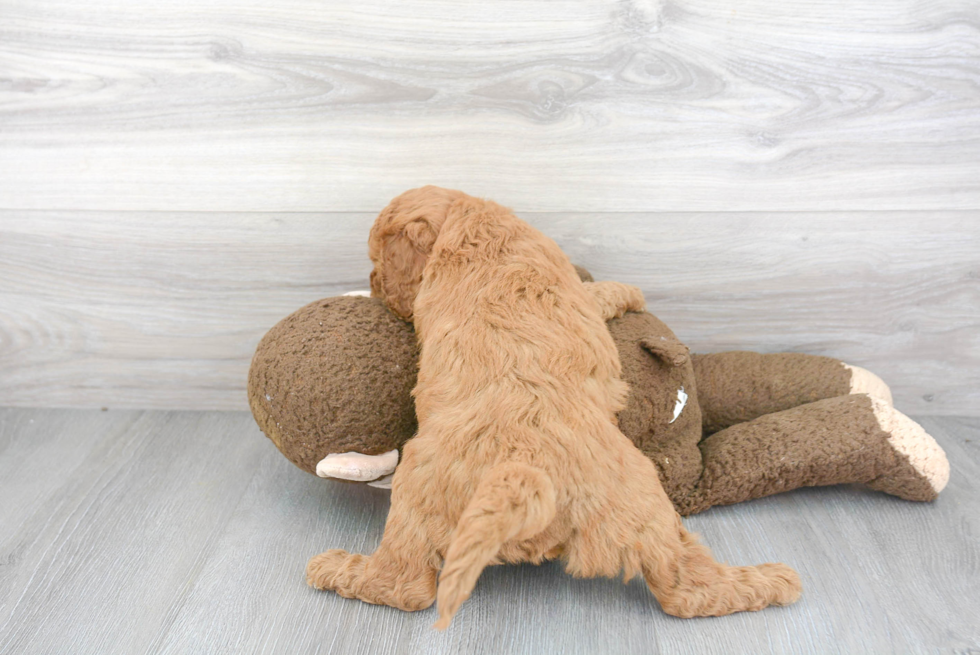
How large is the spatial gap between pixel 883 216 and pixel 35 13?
1564mm

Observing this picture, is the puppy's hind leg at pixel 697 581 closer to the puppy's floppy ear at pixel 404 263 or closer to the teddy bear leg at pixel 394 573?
the teddy bear leg at pixel 394 573

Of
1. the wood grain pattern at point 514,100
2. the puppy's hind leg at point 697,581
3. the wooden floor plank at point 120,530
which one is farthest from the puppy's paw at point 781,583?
the wooden floor plank at point 120,530

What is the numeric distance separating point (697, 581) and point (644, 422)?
25 centimetres

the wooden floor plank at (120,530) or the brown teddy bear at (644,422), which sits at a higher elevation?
the brown teddy bear at (644,422)

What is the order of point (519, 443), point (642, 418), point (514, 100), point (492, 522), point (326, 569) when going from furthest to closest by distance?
point (514, 100)
point (642, 418)
point (326, 569)
point (519, 443)
point (492, 522)

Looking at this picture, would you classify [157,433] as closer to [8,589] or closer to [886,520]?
[8,589]

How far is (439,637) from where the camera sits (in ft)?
2.92

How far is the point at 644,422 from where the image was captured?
1.07m

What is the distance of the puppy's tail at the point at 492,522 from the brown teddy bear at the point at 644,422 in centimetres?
29

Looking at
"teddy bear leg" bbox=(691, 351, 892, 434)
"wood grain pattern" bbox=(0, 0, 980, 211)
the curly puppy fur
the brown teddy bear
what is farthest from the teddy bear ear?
"wood grain pattern" bbox=(0, 0, 980, 211)

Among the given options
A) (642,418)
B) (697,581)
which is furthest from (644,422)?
(697,581)

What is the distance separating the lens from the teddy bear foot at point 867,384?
1250 millimetres

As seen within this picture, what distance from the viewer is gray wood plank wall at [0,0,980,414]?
1.22 metres

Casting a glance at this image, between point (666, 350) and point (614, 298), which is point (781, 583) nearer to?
point (666, 350)
